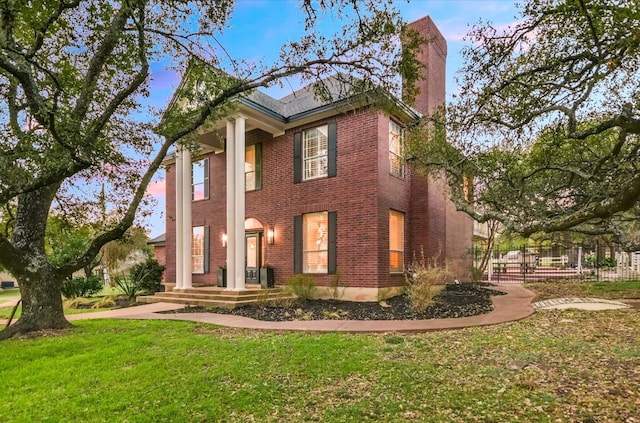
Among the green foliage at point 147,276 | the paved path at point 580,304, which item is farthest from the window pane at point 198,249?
the paved path at point 580,304

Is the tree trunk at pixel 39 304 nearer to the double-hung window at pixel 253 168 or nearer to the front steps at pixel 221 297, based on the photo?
the front steps at pixel 221 297

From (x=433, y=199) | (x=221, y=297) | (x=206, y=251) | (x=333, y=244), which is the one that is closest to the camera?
(x=221, y=297)

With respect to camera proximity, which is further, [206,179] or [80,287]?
[80,287]

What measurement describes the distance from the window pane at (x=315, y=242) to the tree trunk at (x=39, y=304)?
21.0 feet

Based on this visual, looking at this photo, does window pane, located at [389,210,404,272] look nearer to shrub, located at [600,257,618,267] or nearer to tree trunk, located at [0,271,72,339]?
tree trunk, located at [0,271,72,339]

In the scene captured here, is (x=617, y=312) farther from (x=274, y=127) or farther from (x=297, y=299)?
(x=274, y=127)

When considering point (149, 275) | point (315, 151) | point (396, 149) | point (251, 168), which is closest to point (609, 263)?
point (396, 149)

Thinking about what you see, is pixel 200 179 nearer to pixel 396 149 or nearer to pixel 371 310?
pixel 396 149

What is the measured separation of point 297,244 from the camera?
11914 mm

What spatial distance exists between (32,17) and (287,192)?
25.5ft

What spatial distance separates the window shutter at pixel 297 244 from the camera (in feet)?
38.7

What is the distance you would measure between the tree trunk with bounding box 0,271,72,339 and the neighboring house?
4.31 metres

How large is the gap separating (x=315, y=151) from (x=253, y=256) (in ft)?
13.9

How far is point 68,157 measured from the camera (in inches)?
208
